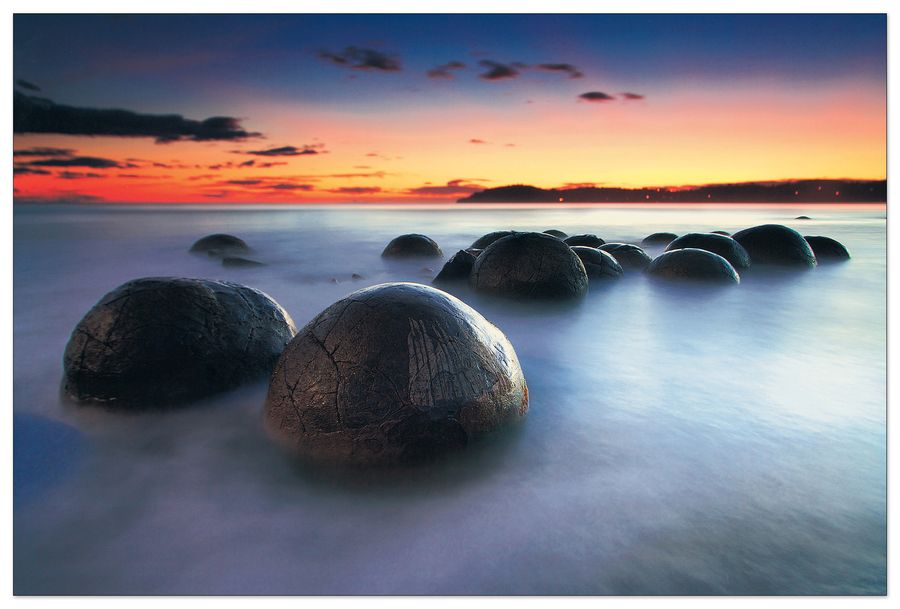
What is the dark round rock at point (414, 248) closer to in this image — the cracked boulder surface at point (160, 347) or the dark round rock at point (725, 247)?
the dark round rock at point (725, 247)

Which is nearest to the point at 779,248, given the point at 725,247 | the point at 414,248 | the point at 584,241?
the point at 725,247

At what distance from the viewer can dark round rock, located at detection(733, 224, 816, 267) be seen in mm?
10609

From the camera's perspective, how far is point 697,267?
888 cm

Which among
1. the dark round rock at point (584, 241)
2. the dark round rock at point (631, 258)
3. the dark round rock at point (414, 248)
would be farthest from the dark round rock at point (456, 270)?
the dark round rock at point (414, 248)

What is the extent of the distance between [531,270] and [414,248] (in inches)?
250

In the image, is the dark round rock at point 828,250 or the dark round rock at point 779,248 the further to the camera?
the dark round rock at point 828,250

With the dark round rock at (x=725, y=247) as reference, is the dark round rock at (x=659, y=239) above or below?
below

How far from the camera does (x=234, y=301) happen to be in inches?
148

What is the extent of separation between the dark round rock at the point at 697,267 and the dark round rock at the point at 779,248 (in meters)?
2.10

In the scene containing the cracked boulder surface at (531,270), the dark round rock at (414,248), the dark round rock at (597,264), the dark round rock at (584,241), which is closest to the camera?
the cracked boulder surface at (531,270)

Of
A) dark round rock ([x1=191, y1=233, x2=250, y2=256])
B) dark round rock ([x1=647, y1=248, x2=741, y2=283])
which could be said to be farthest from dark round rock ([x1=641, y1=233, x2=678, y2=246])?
dark round rock ([x1=191, y1=233, x2=250, y2=256])

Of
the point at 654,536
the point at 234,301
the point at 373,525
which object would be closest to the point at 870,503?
the point at 654,536

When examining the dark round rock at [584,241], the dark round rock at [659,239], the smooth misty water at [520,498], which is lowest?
the smooth misty water at [520,498]

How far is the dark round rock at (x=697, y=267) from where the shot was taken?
8.80 meters
